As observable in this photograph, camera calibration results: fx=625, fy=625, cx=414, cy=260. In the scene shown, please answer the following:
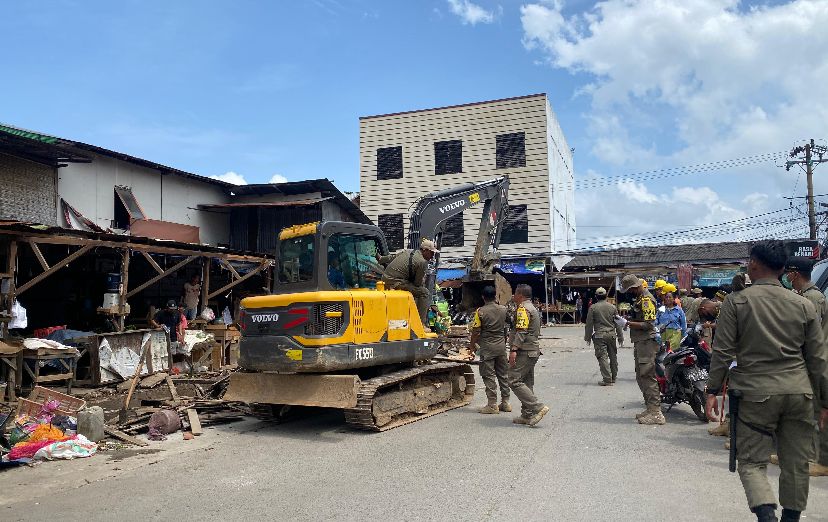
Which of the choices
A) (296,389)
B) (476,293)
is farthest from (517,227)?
(296,389)

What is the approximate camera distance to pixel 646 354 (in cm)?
843

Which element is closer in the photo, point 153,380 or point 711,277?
point 153,380

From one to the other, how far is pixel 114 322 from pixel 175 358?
1.66 metres

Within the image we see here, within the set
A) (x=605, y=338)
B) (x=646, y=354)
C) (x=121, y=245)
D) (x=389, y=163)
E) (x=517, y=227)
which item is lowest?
(x=605, y=338)

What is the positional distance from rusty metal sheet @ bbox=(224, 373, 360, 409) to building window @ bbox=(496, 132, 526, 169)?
77.7 ft

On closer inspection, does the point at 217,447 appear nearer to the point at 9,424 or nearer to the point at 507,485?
the point at 9,424

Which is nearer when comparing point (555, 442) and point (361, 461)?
point (361, 461)

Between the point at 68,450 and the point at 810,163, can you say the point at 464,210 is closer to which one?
the point at 68,450

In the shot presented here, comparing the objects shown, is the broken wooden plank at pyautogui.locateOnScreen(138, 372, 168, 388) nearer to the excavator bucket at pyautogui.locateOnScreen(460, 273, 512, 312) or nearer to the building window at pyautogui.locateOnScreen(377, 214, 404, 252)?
the excavator bucket at pyautogui.locateOnScreen(460, 273, 512, 312)

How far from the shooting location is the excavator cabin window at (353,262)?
340 inches

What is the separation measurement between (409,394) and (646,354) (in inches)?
131

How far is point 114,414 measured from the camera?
29.1 ft

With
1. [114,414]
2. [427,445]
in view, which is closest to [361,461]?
[427,445]

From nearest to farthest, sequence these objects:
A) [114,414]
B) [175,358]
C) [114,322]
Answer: [114,414], [114,322], [175,358]
